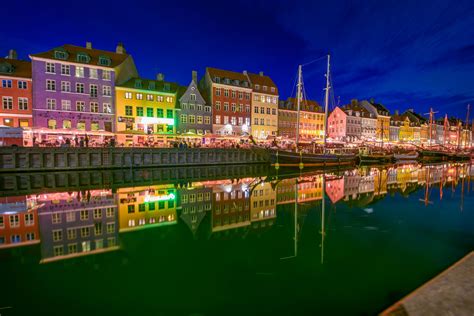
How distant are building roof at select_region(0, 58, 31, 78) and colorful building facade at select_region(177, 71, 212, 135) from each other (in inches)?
981

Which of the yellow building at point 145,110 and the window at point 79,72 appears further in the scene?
the yellow building at point 145,110

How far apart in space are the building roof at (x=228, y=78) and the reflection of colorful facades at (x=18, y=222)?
154 feet

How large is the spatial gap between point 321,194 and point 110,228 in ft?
47.7

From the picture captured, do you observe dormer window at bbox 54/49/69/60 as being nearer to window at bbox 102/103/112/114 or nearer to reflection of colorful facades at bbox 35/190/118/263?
window at bbox 102/103/112/114

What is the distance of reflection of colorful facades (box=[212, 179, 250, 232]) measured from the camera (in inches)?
489

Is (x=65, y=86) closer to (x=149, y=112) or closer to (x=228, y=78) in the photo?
(x=149, y=112)

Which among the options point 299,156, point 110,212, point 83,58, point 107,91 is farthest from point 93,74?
point 110,212

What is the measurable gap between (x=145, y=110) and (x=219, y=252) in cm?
4517

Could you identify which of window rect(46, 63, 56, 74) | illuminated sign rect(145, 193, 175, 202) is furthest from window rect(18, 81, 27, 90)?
illuminated sign rect(145, 193, 175, 202)

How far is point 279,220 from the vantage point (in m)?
13.1

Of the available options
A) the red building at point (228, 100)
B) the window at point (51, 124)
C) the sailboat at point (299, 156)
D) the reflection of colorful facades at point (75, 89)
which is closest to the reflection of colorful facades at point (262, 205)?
the sailboat at point (299, 156)

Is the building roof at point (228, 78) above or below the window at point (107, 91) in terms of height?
above

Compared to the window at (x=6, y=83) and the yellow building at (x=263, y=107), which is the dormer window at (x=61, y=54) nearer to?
the window at (x=6, y=83)

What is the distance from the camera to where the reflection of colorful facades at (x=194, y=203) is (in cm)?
1289
